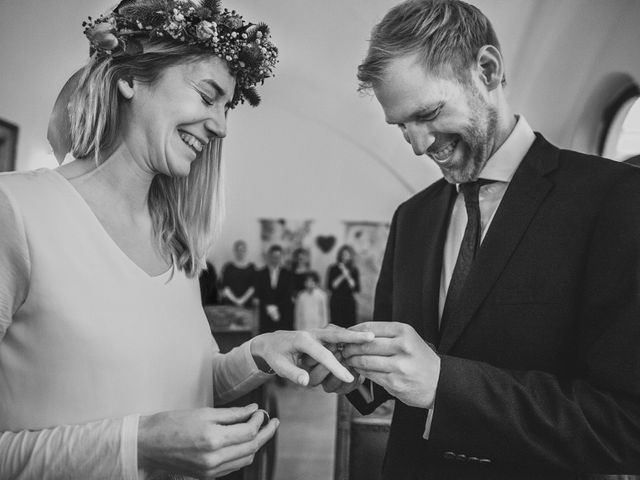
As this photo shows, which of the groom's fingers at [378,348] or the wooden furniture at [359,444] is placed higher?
the groom's fingers at [378,348]

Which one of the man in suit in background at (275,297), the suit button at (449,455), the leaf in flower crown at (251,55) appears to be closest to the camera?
the suit button at (449,455)

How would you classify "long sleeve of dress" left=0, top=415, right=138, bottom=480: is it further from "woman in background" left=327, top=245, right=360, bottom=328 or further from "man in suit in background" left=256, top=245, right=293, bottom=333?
"woman in background" left=327, top=245, right=360, bottom=328

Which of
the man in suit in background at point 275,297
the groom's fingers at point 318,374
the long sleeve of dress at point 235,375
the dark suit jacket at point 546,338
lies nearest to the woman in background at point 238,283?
the man in suit in background at point 275,297

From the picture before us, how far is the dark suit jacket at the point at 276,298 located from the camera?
8.20 meters

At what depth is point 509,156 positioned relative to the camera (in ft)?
4.95

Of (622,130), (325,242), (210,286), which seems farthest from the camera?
(325,242)

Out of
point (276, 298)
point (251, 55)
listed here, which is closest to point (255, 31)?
point (251, 55)

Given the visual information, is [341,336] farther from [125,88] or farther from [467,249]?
[125,88]

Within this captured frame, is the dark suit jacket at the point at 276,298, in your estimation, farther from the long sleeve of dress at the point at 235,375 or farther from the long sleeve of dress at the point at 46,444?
the long sleeve of dress at the point at 46,444

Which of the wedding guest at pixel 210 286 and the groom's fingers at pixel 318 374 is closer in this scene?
the groom's fingers at pixel 318 374

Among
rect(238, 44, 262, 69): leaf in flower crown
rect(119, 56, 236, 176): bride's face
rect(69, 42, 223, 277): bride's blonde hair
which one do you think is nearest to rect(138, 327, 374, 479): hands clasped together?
rect(69, 42, 223, 277): bride's blonde hair

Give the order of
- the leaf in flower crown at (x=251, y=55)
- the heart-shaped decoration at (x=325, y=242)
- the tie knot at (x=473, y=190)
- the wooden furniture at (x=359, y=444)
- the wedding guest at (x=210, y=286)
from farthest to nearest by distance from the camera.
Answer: the heart-shaped decoration at (x=325, y=242)
the wedding guest at (x=210, y=286)
the wooden furniture at (x=359, y=444)
the tie knot at (x=473, y=190)
the leaf in flower crown at (x=251, y=55)

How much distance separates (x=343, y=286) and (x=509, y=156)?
310 inches

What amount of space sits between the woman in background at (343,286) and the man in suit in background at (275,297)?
2.24 feet
